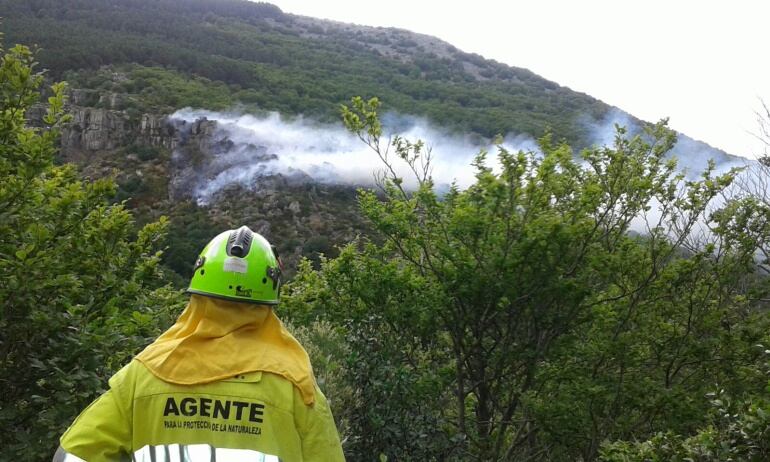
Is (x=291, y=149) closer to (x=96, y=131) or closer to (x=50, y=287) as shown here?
(x=96, y=131)

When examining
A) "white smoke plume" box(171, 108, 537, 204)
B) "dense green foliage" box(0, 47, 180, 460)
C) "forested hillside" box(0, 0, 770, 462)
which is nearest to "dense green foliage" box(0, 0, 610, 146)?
"white smoke plume" box(171, 108, 537, 204)

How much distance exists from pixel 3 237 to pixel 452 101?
71.3 metres

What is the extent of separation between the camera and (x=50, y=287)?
328 centimetres

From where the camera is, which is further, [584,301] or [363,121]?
[363,121]

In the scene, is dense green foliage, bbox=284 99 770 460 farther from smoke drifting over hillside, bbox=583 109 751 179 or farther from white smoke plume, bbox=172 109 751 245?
white smoke plume, bbox=172 109 751 245

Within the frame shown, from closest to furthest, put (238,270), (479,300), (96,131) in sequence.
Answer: (238,270)
(479,300)
(96,131)

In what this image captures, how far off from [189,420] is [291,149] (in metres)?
58.0

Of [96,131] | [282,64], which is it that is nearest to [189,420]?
[96,131]

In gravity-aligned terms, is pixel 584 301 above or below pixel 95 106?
above

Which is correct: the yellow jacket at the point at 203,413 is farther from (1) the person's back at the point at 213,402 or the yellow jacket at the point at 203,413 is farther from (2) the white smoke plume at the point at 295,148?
(2) the white smoke plume at the point at 295,148

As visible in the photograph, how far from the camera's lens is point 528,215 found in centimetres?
616

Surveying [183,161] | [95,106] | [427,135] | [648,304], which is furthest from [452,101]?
[648,304]

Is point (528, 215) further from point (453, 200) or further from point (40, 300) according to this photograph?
point (40, 300)

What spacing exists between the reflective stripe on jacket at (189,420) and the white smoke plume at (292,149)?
48407mm
